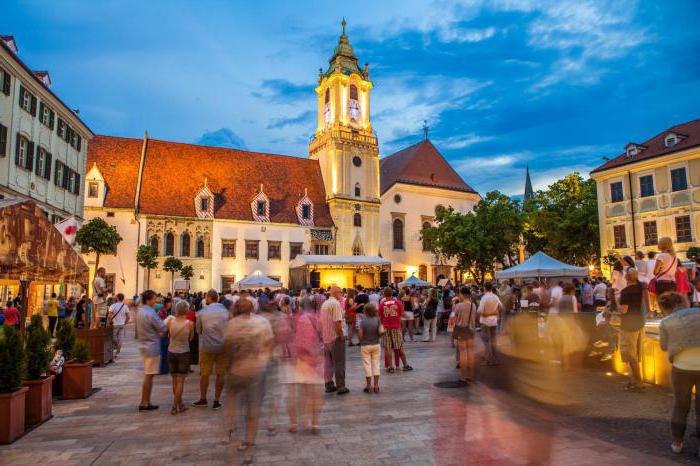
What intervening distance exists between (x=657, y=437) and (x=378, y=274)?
36.8 meters

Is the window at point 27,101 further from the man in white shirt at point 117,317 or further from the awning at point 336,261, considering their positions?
the awning at point 336,261

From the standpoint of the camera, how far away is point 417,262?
4897cm

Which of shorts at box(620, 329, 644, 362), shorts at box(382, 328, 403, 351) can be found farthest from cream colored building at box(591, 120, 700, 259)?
shorts at box(382, 328, 403, 351)

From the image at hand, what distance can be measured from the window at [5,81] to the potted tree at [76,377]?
16.6 meters

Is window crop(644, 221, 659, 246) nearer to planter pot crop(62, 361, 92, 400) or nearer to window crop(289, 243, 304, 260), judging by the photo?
window crop(289, 243, 304, 260)

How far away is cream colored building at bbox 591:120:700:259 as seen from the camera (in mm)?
29531

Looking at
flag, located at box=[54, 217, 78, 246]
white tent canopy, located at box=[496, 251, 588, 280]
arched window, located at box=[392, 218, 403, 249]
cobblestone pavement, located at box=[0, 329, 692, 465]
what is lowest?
cobblestone pavement, located at box=[0, 329, 692, 465]

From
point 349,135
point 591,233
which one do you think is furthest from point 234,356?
point 349,135

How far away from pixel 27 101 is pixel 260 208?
71.2 ft

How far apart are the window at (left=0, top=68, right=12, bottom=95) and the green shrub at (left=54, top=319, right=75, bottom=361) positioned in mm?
16262

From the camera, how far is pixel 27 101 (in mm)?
23078

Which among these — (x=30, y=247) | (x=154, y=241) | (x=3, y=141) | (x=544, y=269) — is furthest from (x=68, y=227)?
(x=154, y=241)

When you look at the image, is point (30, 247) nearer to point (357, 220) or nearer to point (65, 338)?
point (65, 338)

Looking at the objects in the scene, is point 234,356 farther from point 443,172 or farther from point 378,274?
point 443,172
